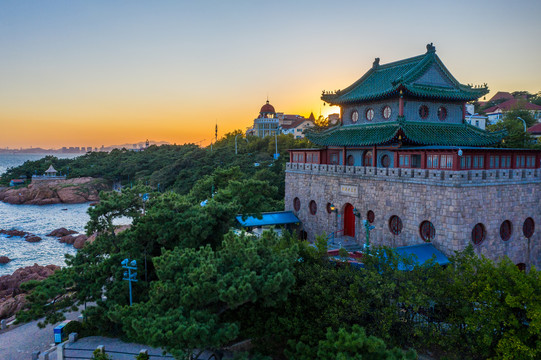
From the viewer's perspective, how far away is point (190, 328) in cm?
1078

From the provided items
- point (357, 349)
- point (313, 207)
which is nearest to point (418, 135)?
point (313, 207)

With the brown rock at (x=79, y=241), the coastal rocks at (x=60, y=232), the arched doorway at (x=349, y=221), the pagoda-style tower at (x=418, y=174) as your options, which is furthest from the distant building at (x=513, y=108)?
the coastal rocks at (x=60, y=232)

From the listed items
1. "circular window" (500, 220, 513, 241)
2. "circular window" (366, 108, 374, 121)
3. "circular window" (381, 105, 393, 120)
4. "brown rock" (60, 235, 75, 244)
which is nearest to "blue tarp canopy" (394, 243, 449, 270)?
"circular window" (500, 220, 513, 241)

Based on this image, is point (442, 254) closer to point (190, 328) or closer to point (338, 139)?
point (338, 139)

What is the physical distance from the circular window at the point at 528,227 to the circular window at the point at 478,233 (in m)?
3.72

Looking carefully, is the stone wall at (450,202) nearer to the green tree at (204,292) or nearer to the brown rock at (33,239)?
the green tree at (204,292)


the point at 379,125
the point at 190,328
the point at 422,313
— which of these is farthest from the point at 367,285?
the point at 379,125

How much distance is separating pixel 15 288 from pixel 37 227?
2993 centimetres

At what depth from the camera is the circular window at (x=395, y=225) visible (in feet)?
69.8

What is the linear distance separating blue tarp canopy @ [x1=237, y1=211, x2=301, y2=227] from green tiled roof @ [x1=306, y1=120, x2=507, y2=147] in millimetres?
6842

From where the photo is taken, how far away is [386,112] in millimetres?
24406

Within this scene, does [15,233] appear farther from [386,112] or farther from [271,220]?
[386,112]

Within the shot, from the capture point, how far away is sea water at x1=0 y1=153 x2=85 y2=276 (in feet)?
135

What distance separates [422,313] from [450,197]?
651 cm
